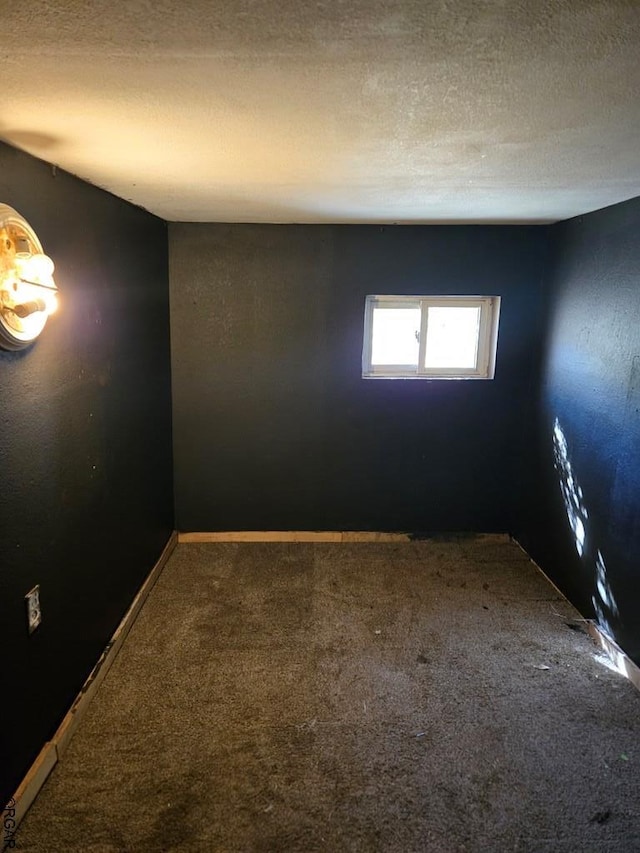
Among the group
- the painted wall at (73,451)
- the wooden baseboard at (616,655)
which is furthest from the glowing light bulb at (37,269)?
the wooden baseboard at (616,655)


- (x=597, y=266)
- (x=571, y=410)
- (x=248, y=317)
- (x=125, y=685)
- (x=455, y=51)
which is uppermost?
(x=455, y=51)

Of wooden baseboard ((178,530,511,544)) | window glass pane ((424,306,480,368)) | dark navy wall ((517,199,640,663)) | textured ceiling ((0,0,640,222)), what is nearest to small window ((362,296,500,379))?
window glass pane ((424,306,480,368))

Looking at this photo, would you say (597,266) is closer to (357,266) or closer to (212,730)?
(357,266)

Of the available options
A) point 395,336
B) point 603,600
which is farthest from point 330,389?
point 603,600

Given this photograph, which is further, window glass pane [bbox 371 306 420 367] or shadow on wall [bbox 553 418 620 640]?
window glass pane [bbox 371 306 420 367]

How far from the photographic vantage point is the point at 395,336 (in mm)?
3293

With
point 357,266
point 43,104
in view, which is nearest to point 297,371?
point 357,266

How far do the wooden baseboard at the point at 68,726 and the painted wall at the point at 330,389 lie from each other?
1.03 m

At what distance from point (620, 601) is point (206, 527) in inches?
95.9

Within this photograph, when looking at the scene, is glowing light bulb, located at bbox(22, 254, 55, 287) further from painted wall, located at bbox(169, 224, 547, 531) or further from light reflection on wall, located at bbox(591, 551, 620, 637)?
light reflection on wall, located at bbox(591, 551, 620, 637)

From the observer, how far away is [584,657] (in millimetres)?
2332

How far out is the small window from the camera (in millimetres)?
3250

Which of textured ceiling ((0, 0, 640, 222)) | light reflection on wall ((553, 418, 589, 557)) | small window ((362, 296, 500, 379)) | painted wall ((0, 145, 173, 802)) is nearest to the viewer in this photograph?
textured ceiling ((0, 0, 640, 222))

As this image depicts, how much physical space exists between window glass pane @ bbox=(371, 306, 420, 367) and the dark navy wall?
81 cm
